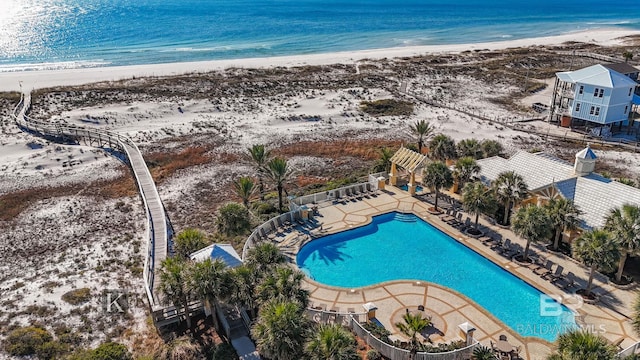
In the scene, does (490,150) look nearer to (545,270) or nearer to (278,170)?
(545,270)

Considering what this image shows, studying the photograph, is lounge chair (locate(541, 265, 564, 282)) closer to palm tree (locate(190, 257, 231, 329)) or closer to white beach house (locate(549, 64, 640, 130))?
palm tree (locate(190, 257, 231, 329))

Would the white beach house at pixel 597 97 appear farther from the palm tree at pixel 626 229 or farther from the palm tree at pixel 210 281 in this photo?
the palm tree at pixel 210 281

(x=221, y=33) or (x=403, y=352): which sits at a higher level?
(x=221, y=33)

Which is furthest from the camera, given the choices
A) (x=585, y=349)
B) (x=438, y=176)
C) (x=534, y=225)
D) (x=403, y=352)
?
(x=438, y=176)

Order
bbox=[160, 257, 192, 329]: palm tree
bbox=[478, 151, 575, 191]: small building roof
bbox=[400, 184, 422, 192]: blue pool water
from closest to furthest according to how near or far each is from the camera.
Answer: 1. bbox=[160, 257, 192, 329]: palm tree
2. bbox=[478, 151, 575, 191]: small building roof
3. bbox=[400, 184, 422, 192]: blue pool water

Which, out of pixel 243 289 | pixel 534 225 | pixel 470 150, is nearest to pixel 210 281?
pixel 243 289

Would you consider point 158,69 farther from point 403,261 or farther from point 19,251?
point 403,261

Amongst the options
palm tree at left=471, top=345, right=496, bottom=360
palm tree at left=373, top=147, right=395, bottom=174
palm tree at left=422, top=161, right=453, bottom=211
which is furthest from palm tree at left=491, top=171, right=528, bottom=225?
palm tree at left=471, top=345, right=496, bottom=360
